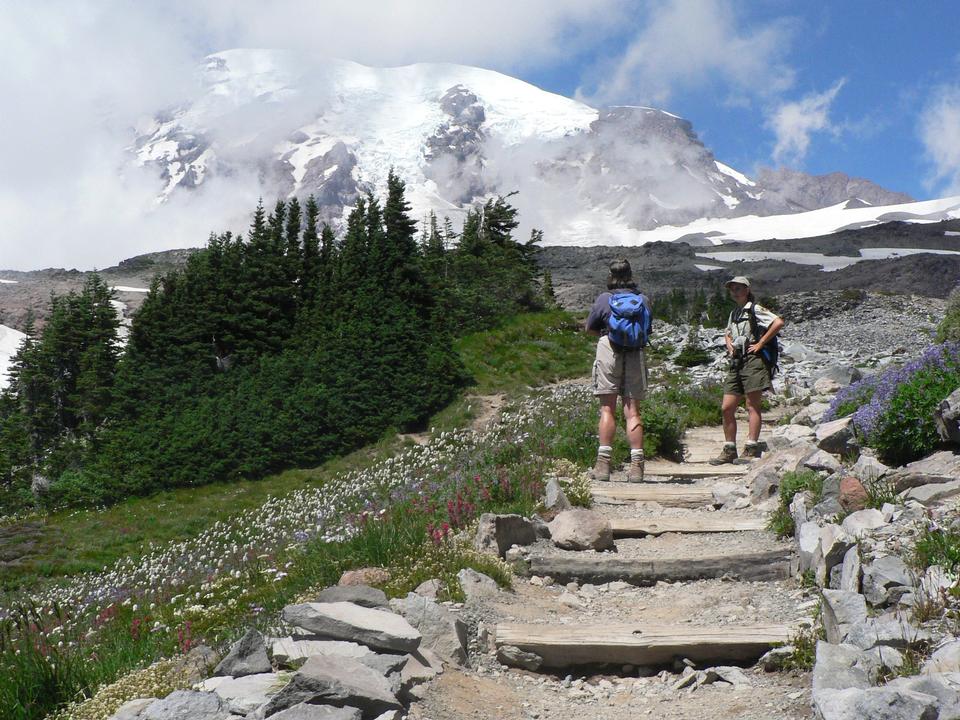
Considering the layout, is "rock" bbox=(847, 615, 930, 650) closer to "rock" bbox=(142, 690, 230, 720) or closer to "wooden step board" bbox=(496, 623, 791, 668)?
"wooden step board" bbox=(496, 623, 791, 668)

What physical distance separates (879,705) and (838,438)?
4429 mm

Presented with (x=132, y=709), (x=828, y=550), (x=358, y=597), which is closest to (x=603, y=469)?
(x=828, y=550)

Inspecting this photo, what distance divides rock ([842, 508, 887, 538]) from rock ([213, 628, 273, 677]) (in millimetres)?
3275

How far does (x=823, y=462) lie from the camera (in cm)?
650

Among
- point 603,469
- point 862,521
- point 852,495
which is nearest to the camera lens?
point 862,521

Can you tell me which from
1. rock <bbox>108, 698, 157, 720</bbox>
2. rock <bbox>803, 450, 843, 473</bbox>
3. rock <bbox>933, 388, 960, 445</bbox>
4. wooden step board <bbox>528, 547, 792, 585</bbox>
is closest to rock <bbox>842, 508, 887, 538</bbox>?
wooden step board <bbox>528, 547, 792, 585</bbox>

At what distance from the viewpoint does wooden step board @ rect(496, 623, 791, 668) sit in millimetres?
4391

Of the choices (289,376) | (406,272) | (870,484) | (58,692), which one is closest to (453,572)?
(58,692)

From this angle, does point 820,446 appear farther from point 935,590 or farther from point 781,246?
point 781,246

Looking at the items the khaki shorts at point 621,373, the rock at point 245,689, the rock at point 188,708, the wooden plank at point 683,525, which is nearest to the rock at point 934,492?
the wooden plank at point 683,525

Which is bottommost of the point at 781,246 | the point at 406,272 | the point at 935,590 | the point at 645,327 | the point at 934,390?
the point at 935,590

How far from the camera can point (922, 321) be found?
97.3 ft

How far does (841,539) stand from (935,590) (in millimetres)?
934

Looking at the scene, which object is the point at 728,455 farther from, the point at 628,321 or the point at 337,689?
the point at 337,689
